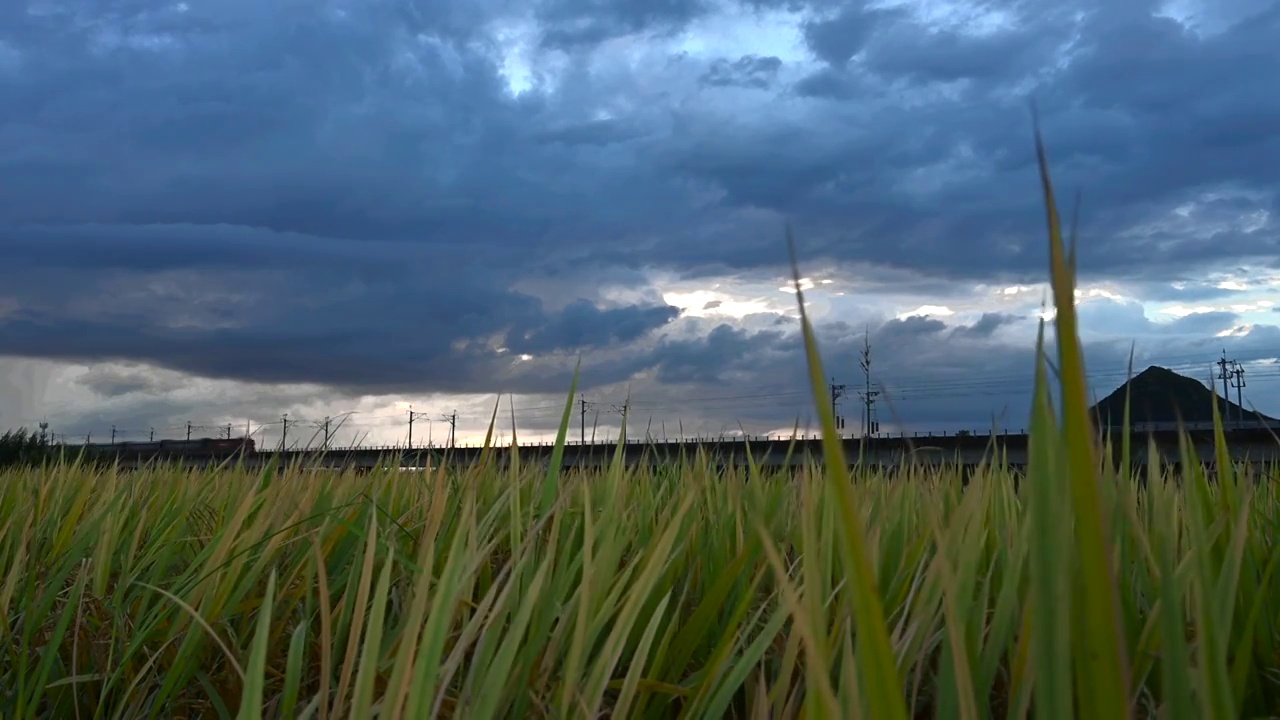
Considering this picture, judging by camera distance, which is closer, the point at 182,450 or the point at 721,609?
the point at 721,609

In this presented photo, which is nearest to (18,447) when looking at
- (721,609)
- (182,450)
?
(182,450)

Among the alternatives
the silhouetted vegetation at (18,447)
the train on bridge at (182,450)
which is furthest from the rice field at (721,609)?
the silhouetted vegetation at (18,447)

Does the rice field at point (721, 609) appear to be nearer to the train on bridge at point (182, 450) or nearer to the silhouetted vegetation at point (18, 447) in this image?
the train on bridge at point (182, 450)

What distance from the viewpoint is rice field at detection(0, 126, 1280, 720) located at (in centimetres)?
78

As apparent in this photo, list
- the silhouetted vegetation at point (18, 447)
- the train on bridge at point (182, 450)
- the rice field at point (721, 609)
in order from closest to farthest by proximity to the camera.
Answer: the rice field at point (721, 609) < the train on bridge at point (182, 450) < the silhouetted vegetation at point (18, 447)

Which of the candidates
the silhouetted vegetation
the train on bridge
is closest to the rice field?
the train on bridge

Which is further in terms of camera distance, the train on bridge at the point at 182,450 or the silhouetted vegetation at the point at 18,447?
the silhouetted vegetation at the point at 18,447

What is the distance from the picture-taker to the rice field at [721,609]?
78 centimetres

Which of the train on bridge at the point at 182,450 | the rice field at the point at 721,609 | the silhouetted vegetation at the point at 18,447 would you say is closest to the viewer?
the rice field at the point at 721,609

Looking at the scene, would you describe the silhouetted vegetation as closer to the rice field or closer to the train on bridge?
the train on bridge

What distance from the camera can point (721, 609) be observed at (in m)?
2.29

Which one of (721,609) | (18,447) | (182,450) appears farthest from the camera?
(18,447)

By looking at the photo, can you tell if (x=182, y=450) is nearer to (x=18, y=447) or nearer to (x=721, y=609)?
(x=721, y=609)

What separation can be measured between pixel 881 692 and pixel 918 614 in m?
0.93
